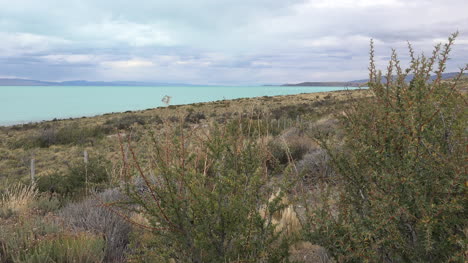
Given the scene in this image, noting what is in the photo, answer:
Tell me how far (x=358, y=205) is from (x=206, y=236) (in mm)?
1374

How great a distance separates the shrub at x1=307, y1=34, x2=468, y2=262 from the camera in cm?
228

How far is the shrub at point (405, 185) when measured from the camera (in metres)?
2.28

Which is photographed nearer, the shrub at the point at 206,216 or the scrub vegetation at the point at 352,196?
the scrub vegetation at the point at 352,196

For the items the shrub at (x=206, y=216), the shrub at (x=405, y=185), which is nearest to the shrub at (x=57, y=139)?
the shrub at (x=206, y=216)

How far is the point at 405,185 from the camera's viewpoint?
239 cm

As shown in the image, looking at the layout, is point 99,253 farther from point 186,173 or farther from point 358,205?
point 358,205

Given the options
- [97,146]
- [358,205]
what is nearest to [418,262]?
[358,205]

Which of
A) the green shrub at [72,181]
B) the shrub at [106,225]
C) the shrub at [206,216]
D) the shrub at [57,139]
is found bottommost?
the shrub at [57,139]

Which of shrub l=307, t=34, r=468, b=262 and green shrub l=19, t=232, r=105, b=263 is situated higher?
shrub l=307, t=34, r=468, b=262

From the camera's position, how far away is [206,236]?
2760 millimetres

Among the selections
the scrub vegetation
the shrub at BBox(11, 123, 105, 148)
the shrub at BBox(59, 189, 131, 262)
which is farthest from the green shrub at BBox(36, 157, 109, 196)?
the shrub at BBox(11, 123, 105, 148)

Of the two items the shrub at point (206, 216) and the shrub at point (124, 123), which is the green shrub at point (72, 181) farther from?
the shrub at point (124, 123)

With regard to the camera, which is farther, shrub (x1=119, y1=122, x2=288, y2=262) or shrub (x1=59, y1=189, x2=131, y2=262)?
shrub (x1=59, y1=189, x2=131, y2=262)

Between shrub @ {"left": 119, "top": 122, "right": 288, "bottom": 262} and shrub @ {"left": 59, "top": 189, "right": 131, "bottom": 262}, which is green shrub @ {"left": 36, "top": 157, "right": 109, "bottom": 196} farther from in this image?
shrub @ {"left": 119, "top": 122, "right": 288, "bottom": 262}
